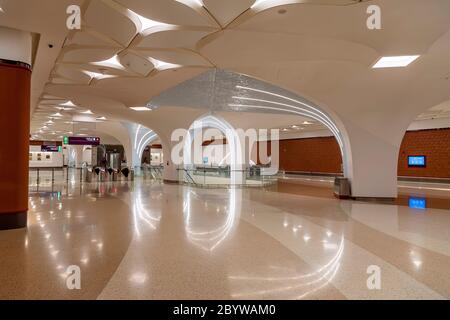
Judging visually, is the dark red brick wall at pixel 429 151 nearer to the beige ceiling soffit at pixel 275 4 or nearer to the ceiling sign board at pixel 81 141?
the beige ceiling soffit at pixel 275 4

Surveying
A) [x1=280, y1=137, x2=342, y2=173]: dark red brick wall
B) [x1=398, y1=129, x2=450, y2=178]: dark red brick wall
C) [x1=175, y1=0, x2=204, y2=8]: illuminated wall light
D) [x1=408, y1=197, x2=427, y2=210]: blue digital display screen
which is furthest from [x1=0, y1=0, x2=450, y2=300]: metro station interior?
[x1=280, y1=137, x2=342, y2=173]: dark red brick wall

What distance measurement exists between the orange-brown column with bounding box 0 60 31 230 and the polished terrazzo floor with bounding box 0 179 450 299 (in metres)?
0.48

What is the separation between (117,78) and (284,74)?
17.6 ft

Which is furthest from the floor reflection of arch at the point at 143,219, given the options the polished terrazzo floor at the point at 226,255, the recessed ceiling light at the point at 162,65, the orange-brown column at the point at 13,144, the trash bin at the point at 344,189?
the trash bin at the point at 344,189

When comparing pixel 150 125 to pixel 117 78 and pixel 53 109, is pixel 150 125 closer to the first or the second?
pixel 53 109

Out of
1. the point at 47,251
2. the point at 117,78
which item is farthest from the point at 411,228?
the point at 117,78

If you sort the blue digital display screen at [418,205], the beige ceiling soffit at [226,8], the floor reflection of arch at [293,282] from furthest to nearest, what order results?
the blue digital display screen at [418,205]
the beige ceiling soffit at [226,8]
the floor reflection of arch at [293,282]

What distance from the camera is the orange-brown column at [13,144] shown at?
634cm

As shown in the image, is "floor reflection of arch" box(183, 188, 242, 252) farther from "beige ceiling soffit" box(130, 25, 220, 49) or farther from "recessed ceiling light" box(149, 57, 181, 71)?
"recessed ceiling light" box(149, 57, 181, 71)

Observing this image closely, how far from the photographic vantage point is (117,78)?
32.8 ft

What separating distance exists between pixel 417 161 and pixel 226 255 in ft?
67.5

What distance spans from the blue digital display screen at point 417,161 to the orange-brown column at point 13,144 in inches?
872

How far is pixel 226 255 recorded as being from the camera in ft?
15.2

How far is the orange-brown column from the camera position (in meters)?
6.34
